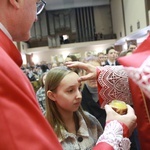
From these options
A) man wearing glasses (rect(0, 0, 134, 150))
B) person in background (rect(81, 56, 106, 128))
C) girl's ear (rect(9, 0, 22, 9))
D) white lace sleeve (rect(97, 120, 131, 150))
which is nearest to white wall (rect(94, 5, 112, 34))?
person in background (rect(81, 56, 106, 128))

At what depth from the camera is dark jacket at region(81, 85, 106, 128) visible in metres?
2.20

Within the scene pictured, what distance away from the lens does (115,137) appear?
931 mm

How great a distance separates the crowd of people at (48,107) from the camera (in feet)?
1.96

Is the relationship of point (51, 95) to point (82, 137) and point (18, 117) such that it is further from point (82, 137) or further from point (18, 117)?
Answer: point (18, 117)

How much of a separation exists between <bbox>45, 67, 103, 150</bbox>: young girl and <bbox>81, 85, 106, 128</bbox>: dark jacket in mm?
567

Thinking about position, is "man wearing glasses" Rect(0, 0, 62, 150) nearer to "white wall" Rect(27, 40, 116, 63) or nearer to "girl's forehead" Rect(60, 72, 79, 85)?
"girl's forehead" Rect(60, 72, 79, 85)

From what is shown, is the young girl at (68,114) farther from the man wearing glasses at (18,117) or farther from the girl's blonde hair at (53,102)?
the man wearing glasses at (18,117)

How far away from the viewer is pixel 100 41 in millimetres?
18531

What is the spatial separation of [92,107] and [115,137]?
134cm

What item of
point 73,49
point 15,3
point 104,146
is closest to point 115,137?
point 104,146

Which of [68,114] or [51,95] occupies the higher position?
[51,95]

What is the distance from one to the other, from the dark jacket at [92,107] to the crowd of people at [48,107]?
58 cm

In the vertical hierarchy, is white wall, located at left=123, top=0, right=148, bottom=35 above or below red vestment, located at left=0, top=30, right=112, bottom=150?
above

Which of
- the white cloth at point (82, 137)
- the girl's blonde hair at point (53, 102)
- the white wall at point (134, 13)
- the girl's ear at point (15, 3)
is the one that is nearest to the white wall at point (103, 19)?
the white wall at point (134, 13)
